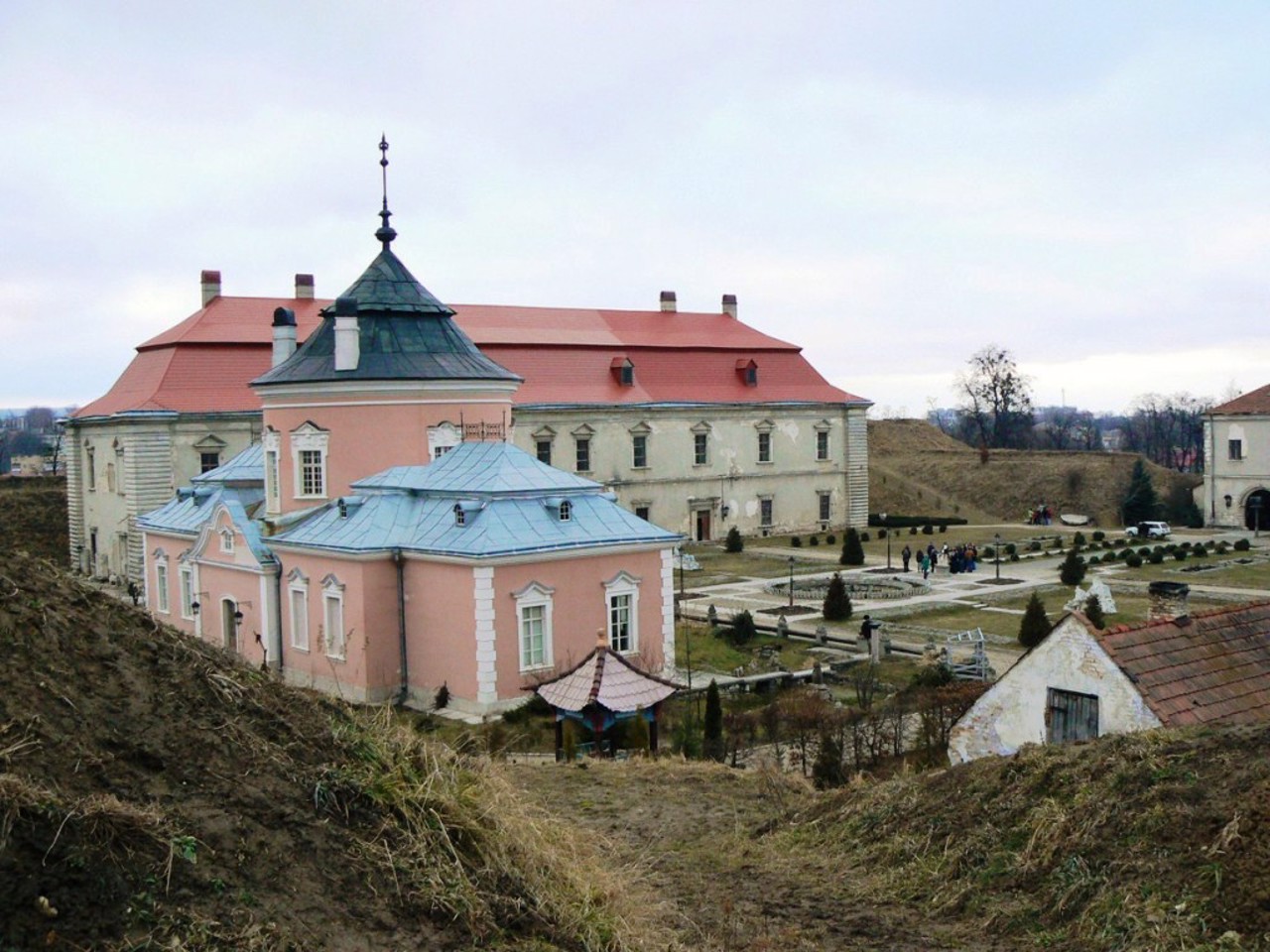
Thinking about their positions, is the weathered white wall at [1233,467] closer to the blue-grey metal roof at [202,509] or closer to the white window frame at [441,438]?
the white window frame at [441,438]

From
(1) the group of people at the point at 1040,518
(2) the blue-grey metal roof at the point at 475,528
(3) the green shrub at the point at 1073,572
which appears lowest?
(3) the green shrub at the point at 1073,572

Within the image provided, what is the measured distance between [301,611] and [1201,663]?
1556cm

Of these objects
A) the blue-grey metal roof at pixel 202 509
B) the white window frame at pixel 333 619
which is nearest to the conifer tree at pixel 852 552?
the blue-grey metal roof at pixel 202 509

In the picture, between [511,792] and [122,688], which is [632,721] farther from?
[122,688]

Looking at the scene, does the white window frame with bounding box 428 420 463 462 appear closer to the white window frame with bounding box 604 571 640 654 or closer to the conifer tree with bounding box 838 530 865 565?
the white window frame with bounding box 604 571 640 654

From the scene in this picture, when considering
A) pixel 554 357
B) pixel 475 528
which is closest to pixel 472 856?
pixel 475 528

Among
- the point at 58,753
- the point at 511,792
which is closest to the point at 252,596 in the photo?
the point at 511,792

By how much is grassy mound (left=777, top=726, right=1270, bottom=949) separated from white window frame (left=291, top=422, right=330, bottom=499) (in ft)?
55.1

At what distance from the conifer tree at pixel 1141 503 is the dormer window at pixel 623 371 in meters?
22.2

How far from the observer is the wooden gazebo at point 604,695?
52.3 ft

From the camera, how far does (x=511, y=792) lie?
7332 millimetres

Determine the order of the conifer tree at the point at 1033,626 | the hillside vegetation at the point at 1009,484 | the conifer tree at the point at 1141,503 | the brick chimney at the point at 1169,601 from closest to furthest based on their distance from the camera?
the brick chimney at the point at 1169,601 → the conifer tree at the point at 1033,626 → the conifer tree at the point at 1141,503 → the hillside vegetation at the point at 1009,484

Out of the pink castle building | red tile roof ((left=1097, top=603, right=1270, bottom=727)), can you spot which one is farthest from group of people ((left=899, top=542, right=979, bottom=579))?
red tile roof ((left=1097, top=603, right=1270, bottom=727))

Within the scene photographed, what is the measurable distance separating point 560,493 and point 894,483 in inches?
1703
